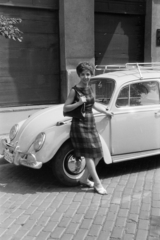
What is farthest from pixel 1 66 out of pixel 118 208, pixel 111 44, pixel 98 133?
pixel 118 208

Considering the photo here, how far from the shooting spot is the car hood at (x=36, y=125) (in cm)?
506

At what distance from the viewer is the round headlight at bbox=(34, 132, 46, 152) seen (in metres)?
4.84

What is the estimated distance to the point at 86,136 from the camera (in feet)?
15.7

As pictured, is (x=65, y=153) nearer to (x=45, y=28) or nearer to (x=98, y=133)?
(x=98, y=133)

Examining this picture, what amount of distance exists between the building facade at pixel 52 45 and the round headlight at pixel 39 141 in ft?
14.6

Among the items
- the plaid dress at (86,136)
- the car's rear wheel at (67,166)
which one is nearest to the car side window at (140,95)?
the plaid dress at (86,136)

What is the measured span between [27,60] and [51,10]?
159 centimetres

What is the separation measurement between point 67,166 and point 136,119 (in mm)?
1355

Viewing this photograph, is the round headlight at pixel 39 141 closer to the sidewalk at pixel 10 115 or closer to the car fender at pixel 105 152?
the car fender at pixel 105 152

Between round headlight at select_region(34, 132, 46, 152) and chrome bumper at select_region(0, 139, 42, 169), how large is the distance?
0.42 ft

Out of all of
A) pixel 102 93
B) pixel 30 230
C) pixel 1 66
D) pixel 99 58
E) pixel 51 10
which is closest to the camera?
pixel 30 230

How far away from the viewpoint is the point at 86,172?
5078 millimetres

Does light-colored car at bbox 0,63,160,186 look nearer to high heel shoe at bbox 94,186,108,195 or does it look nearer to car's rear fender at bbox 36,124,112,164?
car's rear fender at bbox 36,124,112,164

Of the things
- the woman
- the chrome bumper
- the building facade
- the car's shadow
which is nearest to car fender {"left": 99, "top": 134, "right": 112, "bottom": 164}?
the woman
